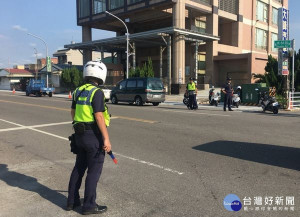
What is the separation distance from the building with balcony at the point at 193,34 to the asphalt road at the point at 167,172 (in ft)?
84.2

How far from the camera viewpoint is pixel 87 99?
3695 millimetres

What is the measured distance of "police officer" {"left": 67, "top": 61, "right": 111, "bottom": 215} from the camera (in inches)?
145

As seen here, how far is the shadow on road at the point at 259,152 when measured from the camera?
5.90 meters

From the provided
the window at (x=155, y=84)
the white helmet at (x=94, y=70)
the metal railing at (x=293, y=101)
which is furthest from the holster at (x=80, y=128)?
the window at (x=155, y=84)

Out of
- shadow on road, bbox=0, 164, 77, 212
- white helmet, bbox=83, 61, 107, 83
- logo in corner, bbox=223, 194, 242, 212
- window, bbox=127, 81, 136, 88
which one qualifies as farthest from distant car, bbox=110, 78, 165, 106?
white helmet, bbox=83, 61, 107, 83

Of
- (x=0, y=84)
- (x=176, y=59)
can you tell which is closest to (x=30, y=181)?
(x=176, y=59)

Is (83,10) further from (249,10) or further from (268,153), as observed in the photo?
(268,153)

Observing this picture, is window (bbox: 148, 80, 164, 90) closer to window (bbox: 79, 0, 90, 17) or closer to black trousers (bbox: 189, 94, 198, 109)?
black trousers (bbox: 189, 94, 198, 109)

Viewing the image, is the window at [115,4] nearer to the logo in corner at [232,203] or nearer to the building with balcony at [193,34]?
the building with balcony at [193,34]

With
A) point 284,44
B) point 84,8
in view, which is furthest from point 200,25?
point 284,44

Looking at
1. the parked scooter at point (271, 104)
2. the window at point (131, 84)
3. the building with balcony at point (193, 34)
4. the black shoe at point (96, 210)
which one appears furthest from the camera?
the building with balcony at point (193, 34)

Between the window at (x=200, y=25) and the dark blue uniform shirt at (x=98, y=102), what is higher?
the window at (x=200, y=25)

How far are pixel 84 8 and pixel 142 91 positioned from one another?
112 ft

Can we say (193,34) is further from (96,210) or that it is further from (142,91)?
(96,210)
